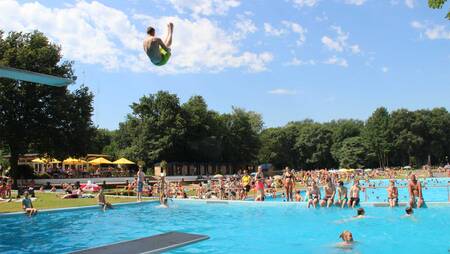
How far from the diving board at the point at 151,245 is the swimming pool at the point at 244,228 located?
0.28 meters

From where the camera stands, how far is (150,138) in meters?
54.6

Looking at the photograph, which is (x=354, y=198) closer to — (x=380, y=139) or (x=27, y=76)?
(x=27, y=76)

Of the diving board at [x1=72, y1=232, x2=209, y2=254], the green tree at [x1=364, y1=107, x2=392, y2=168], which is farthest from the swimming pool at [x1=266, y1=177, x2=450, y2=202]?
the green tree at [x1=364, y1=107, x2=392, y2=168]

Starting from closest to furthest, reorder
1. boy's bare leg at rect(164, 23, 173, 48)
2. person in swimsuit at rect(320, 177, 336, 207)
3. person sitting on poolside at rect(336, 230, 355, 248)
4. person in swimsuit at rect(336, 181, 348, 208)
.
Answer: boy's bare leg at rect(164, 23, 173, 48) < person sitting on poolside at rect(336, 230, 355, 248) < person in swimsuit at rect(336, 181, 348, 208) < person in swimsuit at rect(320, 177, 336, 207)

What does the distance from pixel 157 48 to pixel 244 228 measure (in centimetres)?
907

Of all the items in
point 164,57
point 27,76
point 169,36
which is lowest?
point 164,57

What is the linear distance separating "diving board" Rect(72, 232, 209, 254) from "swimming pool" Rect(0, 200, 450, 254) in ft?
0.92

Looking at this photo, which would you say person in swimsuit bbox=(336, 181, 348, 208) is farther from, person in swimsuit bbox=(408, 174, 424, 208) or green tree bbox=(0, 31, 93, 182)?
green tree bbox=(0, 31, 93, 182)

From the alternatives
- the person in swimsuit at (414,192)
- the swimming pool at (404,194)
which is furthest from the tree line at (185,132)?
the person in swimsuit at (414,192)

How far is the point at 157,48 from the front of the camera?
733cm

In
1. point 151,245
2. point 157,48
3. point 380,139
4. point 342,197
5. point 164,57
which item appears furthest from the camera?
point 380,139

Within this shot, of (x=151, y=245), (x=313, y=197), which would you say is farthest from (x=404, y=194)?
(x=151, y=245)

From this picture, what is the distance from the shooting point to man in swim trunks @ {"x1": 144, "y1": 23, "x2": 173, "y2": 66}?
7.31m

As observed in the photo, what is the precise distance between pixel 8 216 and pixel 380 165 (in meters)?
70.3
